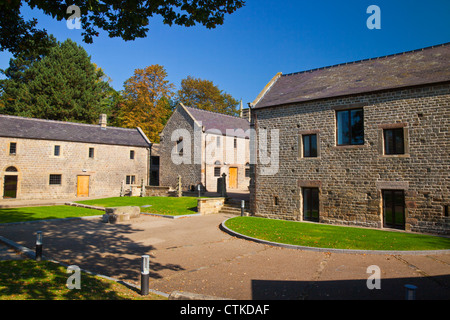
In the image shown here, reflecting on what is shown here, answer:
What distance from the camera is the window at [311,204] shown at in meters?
16.7

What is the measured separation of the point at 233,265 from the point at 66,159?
89.0 ft

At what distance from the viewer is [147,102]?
138ft

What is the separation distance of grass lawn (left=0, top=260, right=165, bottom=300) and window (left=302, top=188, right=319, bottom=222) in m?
12.5

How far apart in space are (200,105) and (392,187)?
39254 mm

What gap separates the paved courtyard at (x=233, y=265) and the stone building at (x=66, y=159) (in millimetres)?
16148

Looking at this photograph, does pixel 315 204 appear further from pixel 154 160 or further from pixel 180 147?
pixel 154 160

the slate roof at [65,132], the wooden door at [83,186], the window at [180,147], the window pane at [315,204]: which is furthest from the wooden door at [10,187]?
the window pane at [315,204]

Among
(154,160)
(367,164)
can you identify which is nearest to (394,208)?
(367,164)

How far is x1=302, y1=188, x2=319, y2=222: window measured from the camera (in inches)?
659

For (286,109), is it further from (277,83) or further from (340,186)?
(340,186)

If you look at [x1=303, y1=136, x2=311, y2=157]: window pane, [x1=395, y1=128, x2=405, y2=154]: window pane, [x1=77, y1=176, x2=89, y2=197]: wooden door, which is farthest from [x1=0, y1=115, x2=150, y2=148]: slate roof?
[x1=395, y1=128, x2=405, y2=154]: window pane

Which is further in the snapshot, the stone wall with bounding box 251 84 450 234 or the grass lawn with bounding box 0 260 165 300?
the stone wall with bounding box 251 84 450 234

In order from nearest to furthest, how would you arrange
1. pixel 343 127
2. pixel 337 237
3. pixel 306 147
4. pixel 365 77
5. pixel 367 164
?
pixel 337 237 → pixel 367 164 → pixel 343 127 → pixel 365 77 → pixel 306 147

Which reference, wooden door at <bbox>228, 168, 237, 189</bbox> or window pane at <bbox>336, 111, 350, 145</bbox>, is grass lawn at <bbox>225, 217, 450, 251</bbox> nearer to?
window pane at <bbox>336, 111, 350, 145</bbox>
